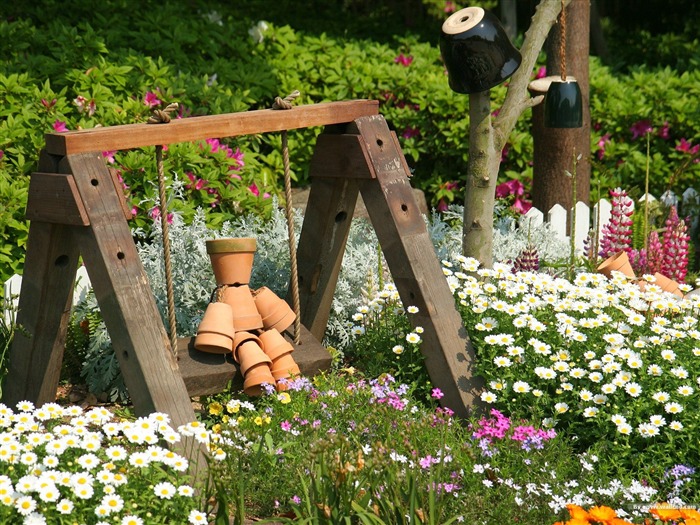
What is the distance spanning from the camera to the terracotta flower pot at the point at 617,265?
4887 millimetres

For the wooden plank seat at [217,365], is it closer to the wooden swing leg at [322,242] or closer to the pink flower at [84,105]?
the wooden swing leg at [322,242]

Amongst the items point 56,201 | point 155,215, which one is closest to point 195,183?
point 155,215

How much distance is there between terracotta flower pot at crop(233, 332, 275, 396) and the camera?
12.0 ft

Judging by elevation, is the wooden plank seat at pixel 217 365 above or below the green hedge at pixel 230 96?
below

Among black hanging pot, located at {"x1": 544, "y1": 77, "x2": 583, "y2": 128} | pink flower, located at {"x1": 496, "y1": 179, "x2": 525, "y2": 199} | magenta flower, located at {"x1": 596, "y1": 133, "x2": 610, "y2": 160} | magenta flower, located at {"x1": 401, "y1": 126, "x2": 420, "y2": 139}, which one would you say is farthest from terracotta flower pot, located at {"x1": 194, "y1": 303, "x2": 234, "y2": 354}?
magenta flower, located at {"x1": 596, "y1": 133, "x2": 610, "y2": 160}

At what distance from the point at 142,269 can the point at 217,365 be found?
0.57 m

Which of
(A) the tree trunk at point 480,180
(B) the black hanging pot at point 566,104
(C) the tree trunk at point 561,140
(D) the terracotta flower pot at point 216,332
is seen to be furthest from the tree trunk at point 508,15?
(D) the terracotta flower pot at point 216,332

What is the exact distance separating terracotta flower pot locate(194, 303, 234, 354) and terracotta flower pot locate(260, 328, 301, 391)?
0.16m

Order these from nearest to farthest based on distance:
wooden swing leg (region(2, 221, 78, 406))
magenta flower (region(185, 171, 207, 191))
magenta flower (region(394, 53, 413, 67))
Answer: wooden swing leg (region(2, 221, 78, 406)) < magenta flower (region(185, 171, 207, 191)) < magenta flower (region(394, 53, 413, 67))

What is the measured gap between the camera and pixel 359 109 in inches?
153

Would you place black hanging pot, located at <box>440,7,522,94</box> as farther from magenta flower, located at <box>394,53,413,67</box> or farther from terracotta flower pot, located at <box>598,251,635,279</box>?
magenta flower, located at <box>394,53,413,67</box>

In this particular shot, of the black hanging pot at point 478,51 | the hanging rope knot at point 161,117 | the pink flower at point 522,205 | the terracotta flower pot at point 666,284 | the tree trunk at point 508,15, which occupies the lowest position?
the terracotta flower pot at point 666,284

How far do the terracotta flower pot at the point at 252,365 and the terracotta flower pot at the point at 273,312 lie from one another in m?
0.18

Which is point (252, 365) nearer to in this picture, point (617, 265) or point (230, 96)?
point (617, 265)
